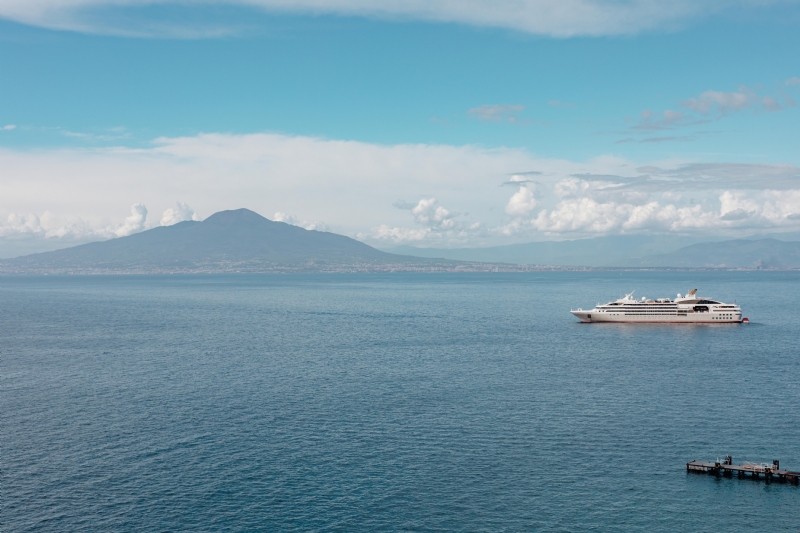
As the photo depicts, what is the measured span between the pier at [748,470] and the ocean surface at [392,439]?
1.24 m

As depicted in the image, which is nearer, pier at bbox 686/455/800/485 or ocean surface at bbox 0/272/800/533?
ocean surface at bbox 0/272/800/533

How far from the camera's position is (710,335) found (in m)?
172

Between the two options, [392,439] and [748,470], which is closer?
[748,470]

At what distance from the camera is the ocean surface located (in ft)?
197

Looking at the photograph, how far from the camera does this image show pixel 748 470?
2672 inches

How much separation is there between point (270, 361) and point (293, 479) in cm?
6673

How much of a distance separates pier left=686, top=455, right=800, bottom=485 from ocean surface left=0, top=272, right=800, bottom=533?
1.24m

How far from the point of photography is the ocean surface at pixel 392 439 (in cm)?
6000

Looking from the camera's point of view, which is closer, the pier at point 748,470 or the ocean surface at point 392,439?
the ocean surface at point 392,439

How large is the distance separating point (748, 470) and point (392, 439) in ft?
128

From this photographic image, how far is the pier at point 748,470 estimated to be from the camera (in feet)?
218

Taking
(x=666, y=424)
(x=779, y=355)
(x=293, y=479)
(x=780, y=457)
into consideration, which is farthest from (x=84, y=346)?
(x=779, y=355)

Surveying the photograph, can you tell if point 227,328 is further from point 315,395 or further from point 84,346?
point 315,395

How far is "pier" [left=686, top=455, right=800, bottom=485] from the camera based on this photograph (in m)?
66.4
